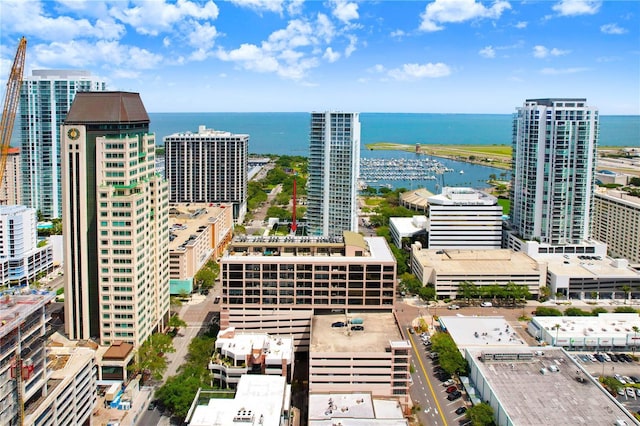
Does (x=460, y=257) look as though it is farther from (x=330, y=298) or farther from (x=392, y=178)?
(x=392, y=178)

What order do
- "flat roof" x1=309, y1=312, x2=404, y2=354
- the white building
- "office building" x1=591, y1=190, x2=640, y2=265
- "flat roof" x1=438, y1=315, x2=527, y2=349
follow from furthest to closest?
the white building → "office building" x1=591, y1=190, x2=640, y2=265 → "flat roof" x1=438, y1=315, x2=527, y2=349 → "flat roof" x1=309, y1=312, x2=404, y2=354

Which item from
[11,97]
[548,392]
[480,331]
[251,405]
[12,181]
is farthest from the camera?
[12,181]

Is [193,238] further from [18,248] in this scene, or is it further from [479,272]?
[479,272]

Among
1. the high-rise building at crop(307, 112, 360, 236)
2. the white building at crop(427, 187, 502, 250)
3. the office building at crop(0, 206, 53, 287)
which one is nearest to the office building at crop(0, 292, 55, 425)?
the office building at crop(0, 206, 53, 287)

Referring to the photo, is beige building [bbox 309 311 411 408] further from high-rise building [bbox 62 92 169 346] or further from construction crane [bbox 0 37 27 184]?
construction crane [bbox 0 37 27 184]

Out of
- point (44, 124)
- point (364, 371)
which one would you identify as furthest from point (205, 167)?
point (364, 371)

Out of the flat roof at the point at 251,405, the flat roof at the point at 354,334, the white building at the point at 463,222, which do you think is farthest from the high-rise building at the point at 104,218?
the white building at the point at 463,222

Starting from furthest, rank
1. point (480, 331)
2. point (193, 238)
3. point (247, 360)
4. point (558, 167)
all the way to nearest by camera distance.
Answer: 1. point (558, 167)
2. point (193, 238)
3. point (480, 331)
4. point (247, 360)
